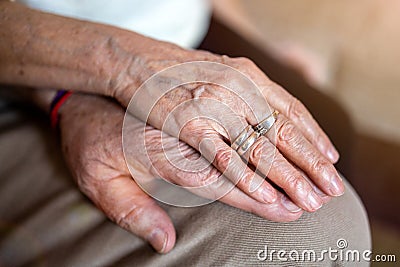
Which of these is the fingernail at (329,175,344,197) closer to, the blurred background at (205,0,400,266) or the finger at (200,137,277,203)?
the finger at (200,137,277,203)

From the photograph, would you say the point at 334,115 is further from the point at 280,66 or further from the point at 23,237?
the point at 23,237

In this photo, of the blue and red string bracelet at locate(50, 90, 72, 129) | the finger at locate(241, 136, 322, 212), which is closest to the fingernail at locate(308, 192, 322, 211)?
the finger at locate(241, 136, 322, 212)

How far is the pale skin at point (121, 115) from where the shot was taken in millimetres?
613

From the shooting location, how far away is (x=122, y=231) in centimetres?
67

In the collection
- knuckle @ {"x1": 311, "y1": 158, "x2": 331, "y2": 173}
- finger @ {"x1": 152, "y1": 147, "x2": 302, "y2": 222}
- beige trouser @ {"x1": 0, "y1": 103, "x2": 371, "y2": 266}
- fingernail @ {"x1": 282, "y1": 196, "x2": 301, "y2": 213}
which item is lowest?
beige trouser @ {"x1": 0, "y1": 103, "x2": 371, "y2": 266}

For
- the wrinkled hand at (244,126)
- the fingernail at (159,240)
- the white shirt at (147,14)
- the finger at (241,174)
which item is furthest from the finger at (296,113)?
the white shirt at (147,14)

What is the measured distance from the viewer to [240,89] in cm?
65

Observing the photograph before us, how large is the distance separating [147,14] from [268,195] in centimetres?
42

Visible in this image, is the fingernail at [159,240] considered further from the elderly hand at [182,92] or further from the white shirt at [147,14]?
the white shirt at [147,14]

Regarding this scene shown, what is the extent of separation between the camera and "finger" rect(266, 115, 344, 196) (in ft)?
2.01

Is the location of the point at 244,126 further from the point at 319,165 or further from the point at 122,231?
the point at 122,231

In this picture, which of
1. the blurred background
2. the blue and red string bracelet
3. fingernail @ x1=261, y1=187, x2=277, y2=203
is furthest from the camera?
the blurred background

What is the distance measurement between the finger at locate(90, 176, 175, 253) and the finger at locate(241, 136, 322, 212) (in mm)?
134

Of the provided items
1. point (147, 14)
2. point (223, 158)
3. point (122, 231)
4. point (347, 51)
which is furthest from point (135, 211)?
point (347, 51)
